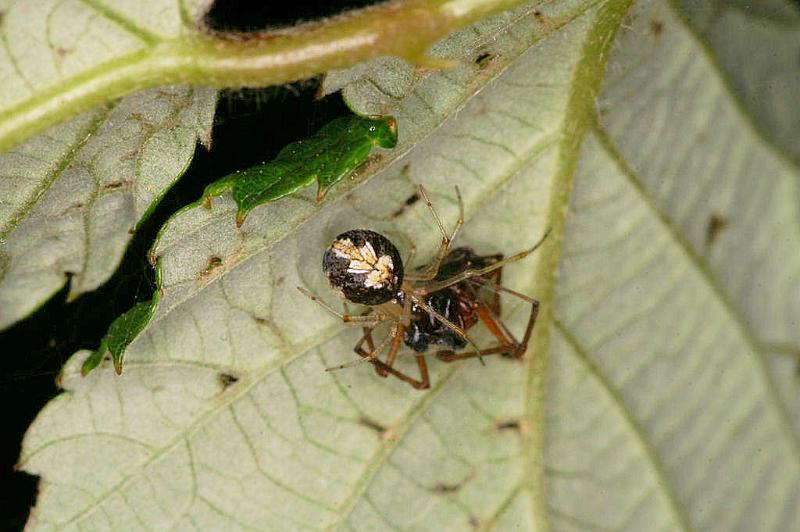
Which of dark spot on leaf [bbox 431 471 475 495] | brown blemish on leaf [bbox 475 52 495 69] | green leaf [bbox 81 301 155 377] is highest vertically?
brown blemish on leaf [bbox 475 52 495 69]

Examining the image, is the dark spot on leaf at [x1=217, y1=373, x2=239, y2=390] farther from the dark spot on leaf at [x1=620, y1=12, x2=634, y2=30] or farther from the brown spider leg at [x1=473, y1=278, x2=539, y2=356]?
the dark spot on leaf at [x1=620, y1=12, x2=634, y2=30]

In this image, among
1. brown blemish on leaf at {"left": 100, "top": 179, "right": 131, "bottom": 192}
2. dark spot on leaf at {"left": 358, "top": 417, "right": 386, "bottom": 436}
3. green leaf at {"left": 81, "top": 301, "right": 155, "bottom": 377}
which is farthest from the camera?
dark spot on leaf at {"left": 358, "top": 417, "right": 386, "bottom": 436}

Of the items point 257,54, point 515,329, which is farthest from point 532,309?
point 257,54

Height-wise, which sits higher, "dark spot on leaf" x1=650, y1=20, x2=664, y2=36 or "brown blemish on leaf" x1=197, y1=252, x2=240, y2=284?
"dark spot on leaf" x1=650, y1=20, x2=664, y2=36

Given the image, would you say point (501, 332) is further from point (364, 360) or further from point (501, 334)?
point (364, 360)

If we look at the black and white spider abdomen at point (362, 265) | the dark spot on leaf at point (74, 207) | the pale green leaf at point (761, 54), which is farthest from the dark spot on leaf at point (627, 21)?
the dark spot on leaf at point (74, 207)

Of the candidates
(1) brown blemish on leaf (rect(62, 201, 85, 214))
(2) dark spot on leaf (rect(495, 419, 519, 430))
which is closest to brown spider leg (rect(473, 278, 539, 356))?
(2) dark spot on leaf (rect(495, 419, 519, 430))

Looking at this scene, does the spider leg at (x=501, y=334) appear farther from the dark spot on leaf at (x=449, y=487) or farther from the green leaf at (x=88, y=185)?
the green leaf at (x=88, y=185)
